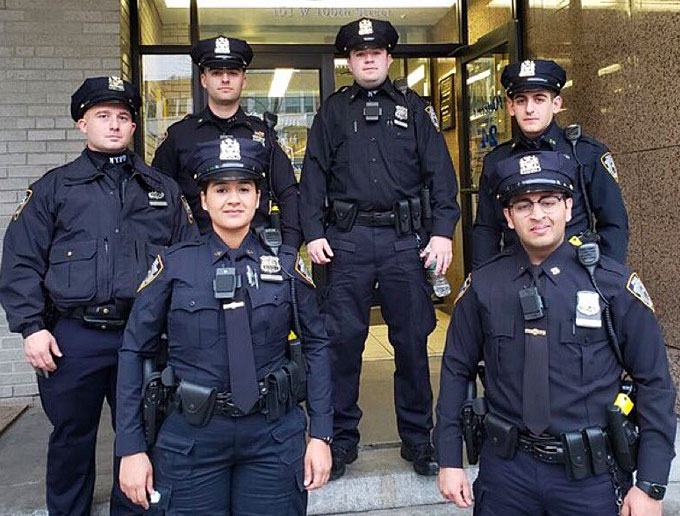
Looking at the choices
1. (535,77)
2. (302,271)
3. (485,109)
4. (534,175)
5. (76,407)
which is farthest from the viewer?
(485,109)

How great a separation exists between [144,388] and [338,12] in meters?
4.81

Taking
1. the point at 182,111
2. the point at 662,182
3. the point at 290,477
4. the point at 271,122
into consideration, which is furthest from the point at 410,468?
the point at 182,111

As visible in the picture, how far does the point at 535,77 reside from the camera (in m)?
3.11

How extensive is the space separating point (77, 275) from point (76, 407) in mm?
548

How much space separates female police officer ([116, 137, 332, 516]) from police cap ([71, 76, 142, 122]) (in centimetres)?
82

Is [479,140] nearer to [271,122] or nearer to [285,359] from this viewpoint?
[271,122]

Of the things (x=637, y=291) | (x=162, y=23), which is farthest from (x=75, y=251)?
(x=162, y=23)

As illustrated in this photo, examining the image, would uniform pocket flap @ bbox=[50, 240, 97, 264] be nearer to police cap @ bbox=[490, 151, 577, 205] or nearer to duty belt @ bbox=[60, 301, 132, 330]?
duty belt @ bbox=[60, 301, 132, 330]

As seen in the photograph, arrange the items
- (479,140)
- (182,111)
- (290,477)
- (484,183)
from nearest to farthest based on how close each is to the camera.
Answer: (290,477) → (484,183) → (182,111) → (479,140)

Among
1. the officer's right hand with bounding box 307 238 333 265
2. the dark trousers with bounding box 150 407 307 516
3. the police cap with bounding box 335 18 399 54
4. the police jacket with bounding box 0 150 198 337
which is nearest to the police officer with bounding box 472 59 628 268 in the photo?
the police cap with bounding box 335 18 399 54

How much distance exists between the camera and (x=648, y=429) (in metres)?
2.05

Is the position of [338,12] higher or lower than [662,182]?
higher

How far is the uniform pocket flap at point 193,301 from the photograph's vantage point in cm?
219

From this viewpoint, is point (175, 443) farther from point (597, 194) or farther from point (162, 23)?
point (162, 23)
